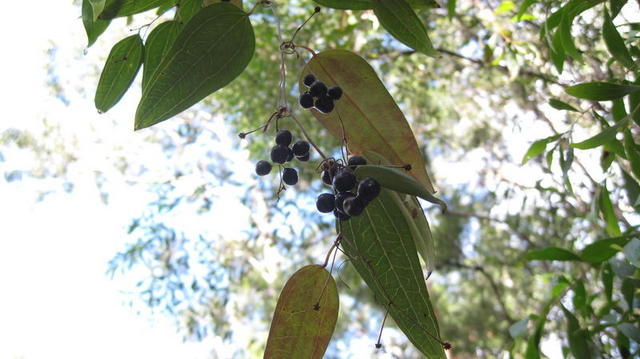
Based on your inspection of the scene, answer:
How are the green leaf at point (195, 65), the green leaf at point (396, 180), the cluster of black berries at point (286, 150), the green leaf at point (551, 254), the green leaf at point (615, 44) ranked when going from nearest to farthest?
the green leaf at point (396, 180)
the green leaf at point (195, 65)
the cluster of black berries at point (286, 150)
the green leaf at point (615, 44)
the green leaf at point (551, 254)

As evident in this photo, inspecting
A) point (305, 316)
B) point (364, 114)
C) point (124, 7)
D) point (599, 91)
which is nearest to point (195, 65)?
point (124, 7)

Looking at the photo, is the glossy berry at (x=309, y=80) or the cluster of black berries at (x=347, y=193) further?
the glossy berry at (x=309, y=80)

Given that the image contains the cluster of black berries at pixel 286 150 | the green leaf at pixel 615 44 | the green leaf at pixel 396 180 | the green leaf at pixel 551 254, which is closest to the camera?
the green leaf at pixel 396 180

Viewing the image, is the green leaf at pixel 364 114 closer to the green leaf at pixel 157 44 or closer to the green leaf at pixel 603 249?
the green leaf at pixel 157 44

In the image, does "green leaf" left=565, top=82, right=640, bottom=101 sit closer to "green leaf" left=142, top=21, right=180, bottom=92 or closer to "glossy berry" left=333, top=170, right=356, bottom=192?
"glossy berry" left=333, top=170, right=356, bottom=192

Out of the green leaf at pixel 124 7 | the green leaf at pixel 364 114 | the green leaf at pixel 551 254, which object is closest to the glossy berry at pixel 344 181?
the green leaf at pixel 364 114

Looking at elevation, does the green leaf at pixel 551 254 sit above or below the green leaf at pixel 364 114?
above
